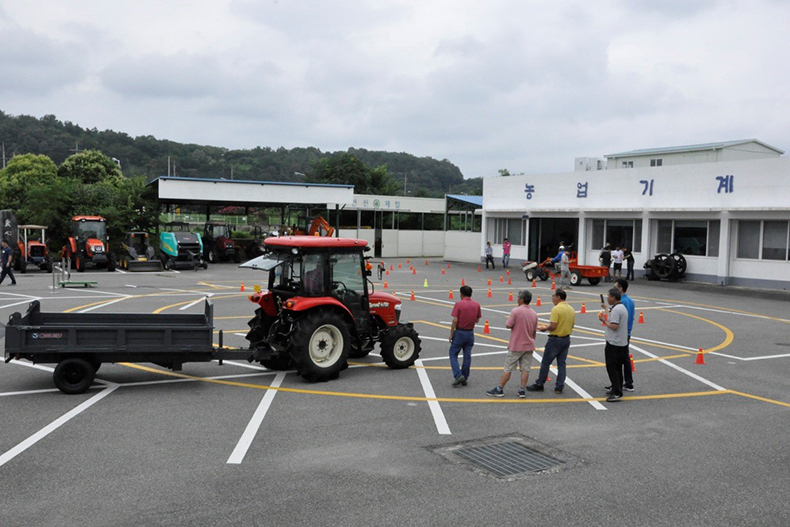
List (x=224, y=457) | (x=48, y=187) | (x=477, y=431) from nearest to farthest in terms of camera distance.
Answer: (x=224, y=457), (x=477, y=431), (x=48, y=187)

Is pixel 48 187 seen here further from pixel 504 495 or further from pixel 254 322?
pixel 504 495

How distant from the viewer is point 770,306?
2389 centimetres

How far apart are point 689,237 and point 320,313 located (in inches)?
1062

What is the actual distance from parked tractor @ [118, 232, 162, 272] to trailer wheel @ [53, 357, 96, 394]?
2571 centimetres

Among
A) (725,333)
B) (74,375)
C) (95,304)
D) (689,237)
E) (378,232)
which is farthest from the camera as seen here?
(378,232)

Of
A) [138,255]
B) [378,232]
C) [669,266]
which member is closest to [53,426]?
[669,266]

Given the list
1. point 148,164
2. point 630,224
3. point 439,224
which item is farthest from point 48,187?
point 148,164

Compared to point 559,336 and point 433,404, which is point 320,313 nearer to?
point 433,404

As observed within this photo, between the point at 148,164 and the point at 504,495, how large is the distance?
119 meters

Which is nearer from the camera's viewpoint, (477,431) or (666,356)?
(477,431)

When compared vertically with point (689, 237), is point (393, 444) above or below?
below

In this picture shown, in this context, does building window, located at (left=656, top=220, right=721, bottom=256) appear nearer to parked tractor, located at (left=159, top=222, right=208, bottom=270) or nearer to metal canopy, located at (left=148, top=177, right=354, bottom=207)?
metal canopy, located at (left=148, top=177, right=354, bottom=207)

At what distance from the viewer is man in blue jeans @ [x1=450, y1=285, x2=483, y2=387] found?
11.0 metres

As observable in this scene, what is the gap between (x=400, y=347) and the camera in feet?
40.6
